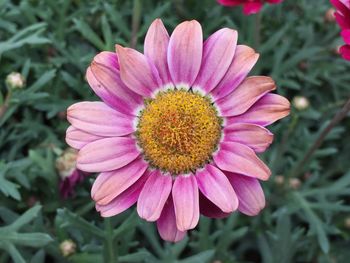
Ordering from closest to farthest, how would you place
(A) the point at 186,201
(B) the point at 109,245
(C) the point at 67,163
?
(A) the point at 186,201 → (B) the point at 109,245 → (C) the point at 67,163

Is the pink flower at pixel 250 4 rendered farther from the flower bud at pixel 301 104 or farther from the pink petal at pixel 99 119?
the pink petal at pixel 99 119

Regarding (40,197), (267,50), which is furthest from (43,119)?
(267,50)

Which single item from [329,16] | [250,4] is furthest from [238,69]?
[329,16]

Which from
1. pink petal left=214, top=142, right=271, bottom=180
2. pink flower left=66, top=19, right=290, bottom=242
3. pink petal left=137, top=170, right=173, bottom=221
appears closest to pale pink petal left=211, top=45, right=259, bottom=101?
pink flower left=66, top=19, right=290, bottom=242

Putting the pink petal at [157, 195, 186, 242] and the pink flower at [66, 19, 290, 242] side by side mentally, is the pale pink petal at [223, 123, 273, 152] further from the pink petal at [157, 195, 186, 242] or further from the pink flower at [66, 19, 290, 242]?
the pink petal at [157, 195, 186, 242]

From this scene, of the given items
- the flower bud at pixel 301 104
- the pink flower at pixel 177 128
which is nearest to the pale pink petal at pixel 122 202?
the pink flower at pixel 177 128

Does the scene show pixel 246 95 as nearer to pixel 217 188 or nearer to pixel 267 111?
pixel 267 111

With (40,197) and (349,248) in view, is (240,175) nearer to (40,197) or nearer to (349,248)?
(40,197)
